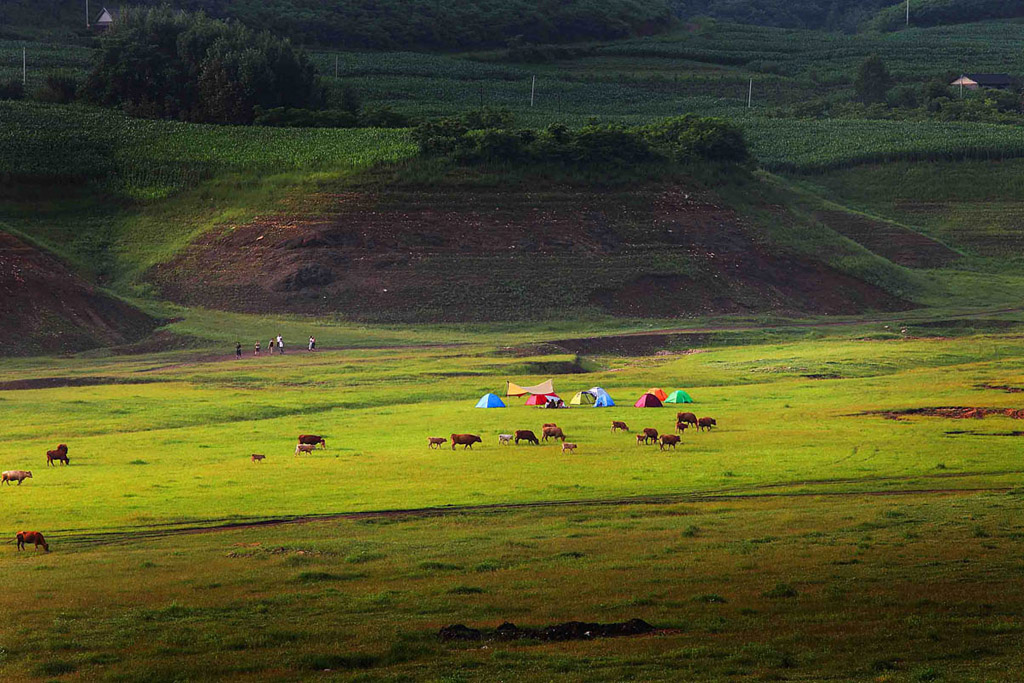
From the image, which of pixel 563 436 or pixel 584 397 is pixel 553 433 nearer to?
pixel 563 436

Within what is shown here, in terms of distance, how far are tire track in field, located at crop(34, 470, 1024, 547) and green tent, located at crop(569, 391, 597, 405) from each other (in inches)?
926

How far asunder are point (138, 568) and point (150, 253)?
266 feet

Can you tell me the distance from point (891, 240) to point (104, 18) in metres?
122

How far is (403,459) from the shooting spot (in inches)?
1768

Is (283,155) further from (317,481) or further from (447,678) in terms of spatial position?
(447,678)

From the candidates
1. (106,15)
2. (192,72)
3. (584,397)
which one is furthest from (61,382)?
(106,15)

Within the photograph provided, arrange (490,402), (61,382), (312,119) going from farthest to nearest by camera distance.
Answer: (312,119), (61,382), (490,402)

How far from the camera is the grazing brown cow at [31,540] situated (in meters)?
29.6

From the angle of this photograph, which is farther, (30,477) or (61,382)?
(61,382)

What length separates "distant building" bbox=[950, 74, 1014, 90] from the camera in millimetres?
188975

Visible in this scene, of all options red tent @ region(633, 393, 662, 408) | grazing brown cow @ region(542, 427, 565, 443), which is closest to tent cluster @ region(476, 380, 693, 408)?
Result: red tent @ region(633, 393, 662, 408)

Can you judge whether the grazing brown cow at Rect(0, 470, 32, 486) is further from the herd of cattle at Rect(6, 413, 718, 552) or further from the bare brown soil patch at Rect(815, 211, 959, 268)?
the bare brown soil patch at Rect(815, 211, 959, 268)

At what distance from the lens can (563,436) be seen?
162 feet

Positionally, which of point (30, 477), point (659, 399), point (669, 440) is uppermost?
point (30, 477)
